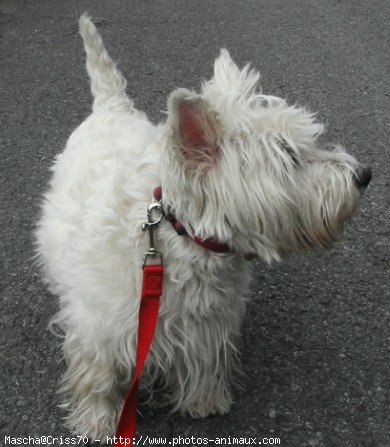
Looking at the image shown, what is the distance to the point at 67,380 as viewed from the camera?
292cm

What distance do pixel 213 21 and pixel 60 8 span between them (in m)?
2.18

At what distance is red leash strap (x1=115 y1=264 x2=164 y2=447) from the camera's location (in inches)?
83.0

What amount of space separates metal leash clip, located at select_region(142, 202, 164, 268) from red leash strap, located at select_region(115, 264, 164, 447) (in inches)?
1.7

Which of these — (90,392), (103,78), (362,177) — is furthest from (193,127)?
(103,78)

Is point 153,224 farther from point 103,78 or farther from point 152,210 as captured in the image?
point 103,78

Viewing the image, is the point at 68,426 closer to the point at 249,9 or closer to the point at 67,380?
the point at 67,380

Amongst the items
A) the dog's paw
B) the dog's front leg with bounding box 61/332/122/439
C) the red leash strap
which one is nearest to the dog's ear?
the red leash strap

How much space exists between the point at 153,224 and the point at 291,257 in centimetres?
181

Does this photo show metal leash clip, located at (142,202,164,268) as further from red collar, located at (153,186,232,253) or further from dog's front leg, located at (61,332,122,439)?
dog's front leg, located at (61,332,122,439)

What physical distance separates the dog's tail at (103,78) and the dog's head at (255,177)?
145 centimetres

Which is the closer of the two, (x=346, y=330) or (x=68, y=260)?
(x=68, y=260)

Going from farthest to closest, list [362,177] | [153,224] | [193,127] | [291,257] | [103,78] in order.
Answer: [291,257] → [103,78] → [362,177] → [153,224] → [193,127]

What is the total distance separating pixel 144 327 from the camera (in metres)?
2.14

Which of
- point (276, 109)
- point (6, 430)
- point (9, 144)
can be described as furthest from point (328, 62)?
point (6, 430)
